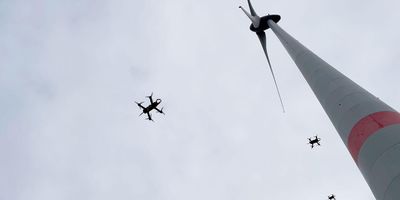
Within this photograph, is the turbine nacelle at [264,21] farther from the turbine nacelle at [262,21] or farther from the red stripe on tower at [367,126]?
the red stripe on tower at [367,126]

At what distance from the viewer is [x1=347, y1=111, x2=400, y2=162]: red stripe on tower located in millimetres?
9617

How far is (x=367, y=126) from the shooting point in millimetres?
9977

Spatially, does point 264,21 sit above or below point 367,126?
above

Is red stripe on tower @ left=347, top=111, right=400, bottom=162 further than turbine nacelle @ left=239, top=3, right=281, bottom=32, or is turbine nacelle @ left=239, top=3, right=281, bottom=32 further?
turbine nacelle @ left=239, top=3, right=281, bottom=32

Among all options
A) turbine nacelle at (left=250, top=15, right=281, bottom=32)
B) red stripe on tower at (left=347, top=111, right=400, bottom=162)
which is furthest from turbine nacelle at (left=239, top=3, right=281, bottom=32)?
red stripe on tower at (left=347, top=111, right=400, bottom=162)

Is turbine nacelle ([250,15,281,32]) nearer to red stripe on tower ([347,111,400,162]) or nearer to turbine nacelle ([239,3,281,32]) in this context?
turbine nacelle ([239,3,281,32])

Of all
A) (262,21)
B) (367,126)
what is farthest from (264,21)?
(367,126)

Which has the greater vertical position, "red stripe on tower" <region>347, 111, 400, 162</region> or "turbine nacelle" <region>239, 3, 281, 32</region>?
"turbine nacelle" <region>239, 3, 281, 32</region>

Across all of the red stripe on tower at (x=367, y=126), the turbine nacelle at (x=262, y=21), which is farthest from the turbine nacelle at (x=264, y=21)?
the red stripe on tower at (x=367, y=126)

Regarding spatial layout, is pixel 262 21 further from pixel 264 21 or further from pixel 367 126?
pixel 367 126

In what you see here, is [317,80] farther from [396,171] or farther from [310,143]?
[310,143]

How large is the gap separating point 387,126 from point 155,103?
5865 centimetres

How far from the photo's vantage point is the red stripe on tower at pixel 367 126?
31.6 ft

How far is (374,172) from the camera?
337 inches
